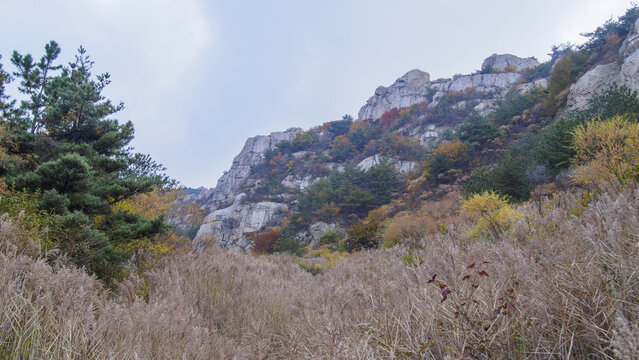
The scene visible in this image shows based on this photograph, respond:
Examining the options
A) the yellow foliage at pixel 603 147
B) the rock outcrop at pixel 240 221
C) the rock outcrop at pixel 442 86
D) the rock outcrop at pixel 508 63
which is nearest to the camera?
the yellow foliage at pixel 603 147

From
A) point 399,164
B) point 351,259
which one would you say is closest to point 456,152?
point 399,164

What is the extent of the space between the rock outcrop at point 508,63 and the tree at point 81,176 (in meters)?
62.5

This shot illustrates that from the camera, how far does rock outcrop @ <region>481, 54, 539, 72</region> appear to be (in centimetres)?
5115

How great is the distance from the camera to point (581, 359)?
3.59 feet

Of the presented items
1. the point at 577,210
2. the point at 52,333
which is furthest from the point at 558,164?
the point at 52,333

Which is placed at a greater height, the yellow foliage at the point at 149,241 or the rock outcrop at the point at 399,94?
the rock outcrop at the point at 399,94

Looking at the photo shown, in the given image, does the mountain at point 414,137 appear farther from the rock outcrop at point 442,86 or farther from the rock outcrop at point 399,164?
the rock outcrop at point 442,86

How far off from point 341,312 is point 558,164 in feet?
53.0

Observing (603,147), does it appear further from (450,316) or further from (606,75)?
(606,75)

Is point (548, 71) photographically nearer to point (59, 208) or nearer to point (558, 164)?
point (558, 164)

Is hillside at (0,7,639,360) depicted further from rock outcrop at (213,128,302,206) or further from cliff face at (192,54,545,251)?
rock outcrop at (213,128,302,206)

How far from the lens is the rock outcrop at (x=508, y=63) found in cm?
5115

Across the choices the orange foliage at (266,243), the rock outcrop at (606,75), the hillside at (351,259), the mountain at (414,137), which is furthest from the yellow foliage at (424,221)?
the rock outcrop at (606,75)

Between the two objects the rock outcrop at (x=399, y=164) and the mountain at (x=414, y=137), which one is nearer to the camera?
the mountain at (x=414, y=137)
